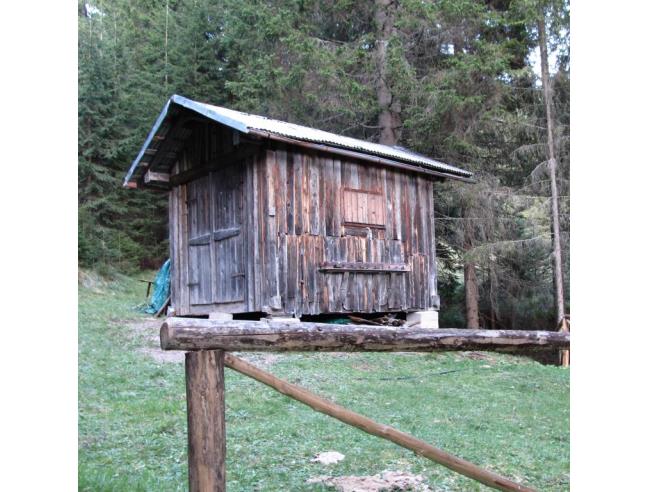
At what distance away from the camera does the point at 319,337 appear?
2.63m

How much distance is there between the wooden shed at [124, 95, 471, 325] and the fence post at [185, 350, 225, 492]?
219 inches

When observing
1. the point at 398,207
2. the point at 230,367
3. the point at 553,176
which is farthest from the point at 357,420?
the point at 553,176

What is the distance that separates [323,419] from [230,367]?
3244 mm

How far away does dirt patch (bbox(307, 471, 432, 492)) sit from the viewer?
3873 millimetres

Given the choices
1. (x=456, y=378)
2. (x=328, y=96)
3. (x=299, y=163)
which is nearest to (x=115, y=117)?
(x=328, y=96)

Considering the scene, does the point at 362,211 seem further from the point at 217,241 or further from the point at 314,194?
the point at 217,241

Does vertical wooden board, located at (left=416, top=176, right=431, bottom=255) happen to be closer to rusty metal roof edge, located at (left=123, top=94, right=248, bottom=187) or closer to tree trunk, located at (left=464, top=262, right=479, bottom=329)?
tree trunk, located at (left=464, top=262, right=479, bottom=329)

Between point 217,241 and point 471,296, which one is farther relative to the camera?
point 471,296

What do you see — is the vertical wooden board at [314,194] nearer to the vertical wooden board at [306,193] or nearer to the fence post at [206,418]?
the vertical wooden board at [306,193]

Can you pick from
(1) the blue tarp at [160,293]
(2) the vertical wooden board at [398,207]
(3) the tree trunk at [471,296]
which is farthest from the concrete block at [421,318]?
(1) the blue tarp at [160,293]
